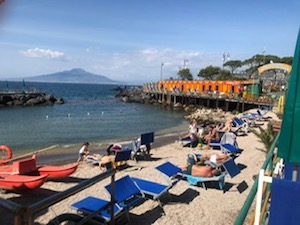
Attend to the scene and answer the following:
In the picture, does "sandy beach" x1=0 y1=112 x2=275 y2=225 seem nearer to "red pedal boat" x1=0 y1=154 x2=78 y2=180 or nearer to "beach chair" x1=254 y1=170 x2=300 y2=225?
"red pedal boat" x1=0 y1=154 x2=78 y2=180

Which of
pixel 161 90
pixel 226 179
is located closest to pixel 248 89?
pixel 161 90

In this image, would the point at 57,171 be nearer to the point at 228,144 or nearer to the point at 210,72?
the point at 228,144

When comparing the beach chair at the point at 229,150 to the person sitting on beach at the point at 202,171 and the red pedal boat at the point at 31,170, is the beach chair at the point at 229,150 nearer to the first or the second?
the person sitting on beach at the point at 202,171

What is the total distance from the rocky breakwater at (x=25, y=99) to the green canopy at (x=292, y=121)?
48231 millimetres

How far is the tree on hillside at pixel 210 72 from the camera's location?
81.3 meters

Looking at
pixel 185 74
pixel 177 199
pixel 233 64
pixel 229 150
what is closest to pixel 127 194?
pixel 177 199

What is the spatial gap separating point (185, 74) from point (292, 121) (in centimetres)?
8765

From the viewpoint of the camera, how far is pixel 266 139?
32.6 ft

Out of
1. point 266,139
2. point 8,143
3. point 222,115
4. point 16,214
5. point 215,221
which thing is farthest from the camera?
point 222,115

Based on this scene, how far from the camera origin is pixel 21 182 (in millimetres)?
7480

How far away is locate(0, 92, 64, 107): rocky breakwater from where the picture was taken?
153 ft

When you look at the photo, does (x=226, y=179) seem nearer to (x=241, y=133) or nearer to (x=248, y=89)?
(x=241, y=133)

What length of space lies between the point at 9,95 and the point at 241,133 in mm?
40115

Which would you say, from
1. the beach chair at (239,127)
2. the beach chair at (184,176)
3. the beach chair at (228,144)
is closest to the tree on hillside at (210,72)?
the beach chair at (239,127)
